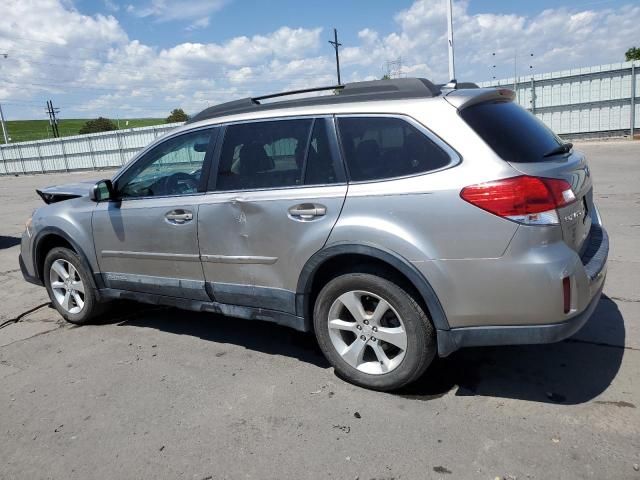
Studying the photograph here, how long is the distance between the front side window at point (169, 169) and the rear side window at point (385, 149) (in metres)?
1.25

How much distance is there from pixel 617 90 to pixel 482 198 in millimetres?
20187

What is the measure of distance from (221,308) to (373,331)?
129cm

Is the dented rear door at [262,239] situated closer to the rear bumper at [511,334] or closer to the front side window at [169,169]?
the front side window at [169,169]

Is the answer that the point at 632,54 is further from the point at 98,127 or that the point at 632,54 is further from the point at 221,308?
the point at 98,127

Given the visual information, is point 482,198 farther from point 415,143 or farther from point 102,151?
point 102,151

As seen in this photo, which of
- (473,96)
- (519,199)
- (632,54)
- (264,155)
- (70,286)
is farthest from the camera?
(632,54)

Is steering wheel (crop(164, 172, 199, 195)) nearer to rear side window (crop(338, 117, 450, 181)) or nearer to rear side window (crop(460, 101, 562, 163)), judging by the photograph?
rear side window (crop(338, 117, 450, 181))

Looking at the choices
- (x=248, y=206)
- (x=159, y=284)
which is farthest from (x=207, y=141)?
(x=159, y=284)

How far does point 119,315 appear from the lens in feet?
17.4

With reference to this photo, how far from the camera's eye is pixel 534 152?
310 centimetres

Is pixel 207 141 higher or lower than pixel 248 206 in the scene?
higher

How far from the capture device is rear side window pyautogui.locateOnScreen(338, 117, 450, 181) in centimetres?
301

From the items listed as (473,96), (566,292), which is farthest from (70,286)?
(566,292)

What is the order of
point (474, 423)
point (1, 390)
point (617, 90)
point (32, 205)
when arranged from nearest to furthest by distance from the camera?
1. point (474, 423)
2. point (1, 390)
3. point (32, 205)
4. point (617, 90)
